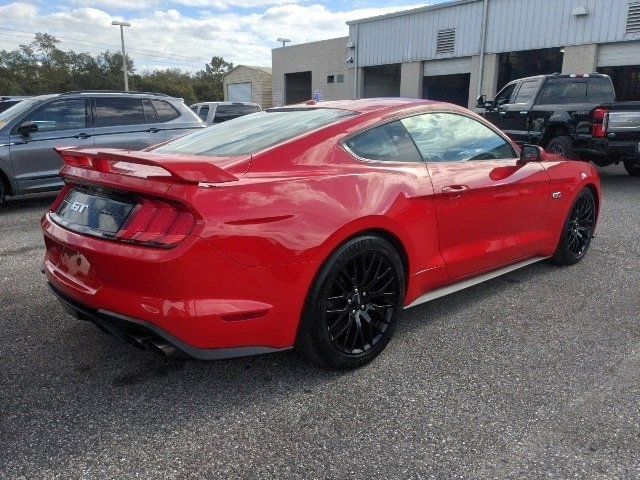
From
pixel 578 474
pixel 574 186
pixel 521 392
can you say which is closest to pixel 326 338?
pixel 521 392

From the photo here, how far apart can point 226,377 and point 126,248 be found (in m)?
0.93

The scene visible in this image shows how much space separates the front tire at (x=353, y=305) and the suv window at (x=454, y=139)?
816 mm

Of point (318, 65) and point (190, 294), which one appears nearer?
point (190, 294)

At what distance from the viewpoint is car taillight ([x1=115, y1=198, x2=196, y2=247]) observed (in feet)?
7.68

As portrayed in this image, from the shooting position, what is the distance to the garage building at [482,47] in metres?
16.8

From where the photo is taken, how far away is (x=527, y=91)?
10.7 meters

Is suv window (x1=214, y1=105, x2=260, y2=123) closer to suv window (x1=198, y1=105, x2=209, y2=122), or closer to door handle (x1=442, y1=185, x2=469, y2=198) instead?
suv window (x1=198, y1=105, x2=209, y2=122)

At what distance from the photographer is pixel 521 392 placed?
2.75 metres

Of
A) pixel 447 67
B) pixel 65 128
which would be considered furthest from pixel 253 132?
pixel 447 67

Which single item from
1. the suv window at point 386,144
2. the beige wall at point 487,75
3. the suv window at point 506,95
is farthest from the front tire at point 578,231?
the beige wall at point 487,75

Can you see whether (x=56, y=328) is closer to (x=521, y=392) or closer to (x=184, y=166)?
(x=184, y=166)

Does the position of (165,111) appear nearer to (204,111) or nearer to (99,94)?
(99,94)

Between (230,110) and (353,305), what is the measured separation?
15.7m

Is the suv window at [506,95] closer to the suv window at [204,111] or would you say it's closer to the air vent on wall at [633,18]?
the air vent on wall at [633,18]
